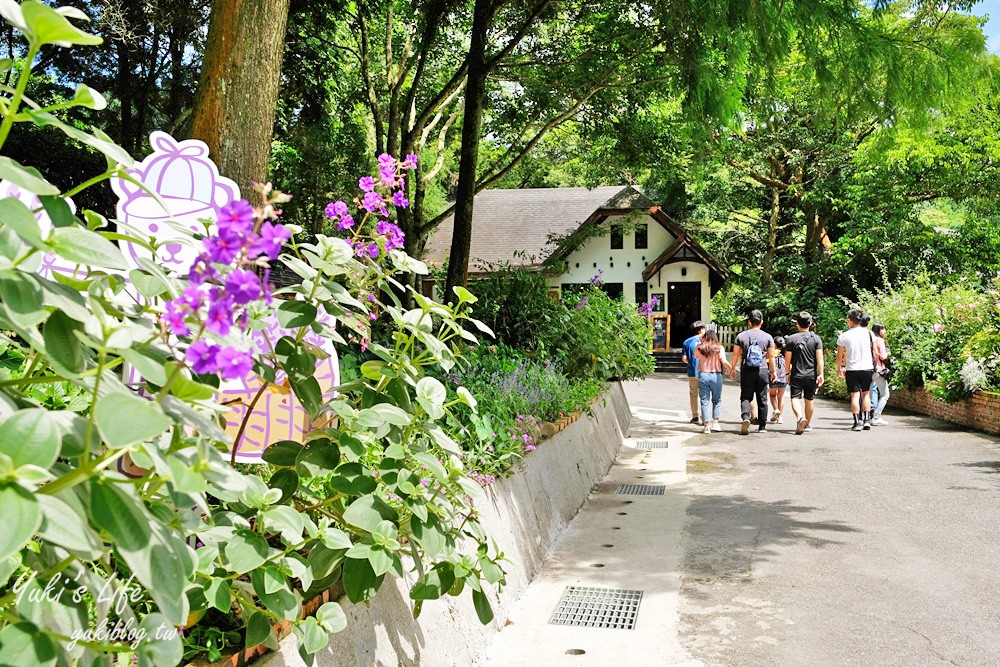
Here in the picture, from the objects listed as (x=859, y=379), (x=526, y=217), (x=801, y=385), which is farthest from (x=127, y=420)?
(x=526, y=217)

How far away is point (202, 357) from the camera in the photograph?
155cm

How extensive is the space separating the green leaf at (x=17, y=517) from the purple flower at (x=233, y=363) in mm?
452

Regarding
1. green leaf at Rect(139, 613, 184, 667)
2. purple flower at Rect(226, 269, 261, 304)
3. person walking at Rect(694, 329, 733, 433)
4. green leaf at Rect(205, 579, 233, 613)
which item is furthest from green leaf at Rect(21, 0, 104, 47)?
person walking at Rect(694, 329, 733, 433)

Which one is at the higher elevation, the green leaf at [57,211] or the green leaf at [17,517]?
the green leaf at [57,211]

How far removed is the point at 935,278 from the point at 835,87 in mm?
22309

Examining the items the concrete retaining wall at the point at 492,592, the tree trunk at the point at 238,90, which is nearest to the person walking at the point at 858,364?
the concrete retaining wall at the point at 492,592

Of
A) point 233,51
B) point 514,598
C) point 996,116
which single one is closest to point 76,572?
point 233,51

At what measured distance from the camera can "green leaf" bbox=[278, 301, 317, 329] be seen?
2434mm

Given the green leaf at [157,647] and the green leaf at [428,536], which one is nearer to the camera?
the green leaf at [157,647]

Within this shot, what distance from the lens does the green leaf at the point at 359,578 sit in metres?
2.78

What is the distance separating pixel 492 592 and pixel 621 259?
33.9 m

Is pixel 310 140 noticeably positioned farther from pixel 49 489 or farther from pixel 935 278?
pixel 935 278

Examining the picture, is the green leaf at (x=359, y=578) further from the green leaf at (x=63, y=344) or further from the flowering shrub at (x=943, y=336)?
the flowering shrub at (x=943, y=336)

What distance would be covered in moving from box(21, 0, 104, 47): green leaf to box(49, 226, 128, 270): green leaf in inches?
12.8
